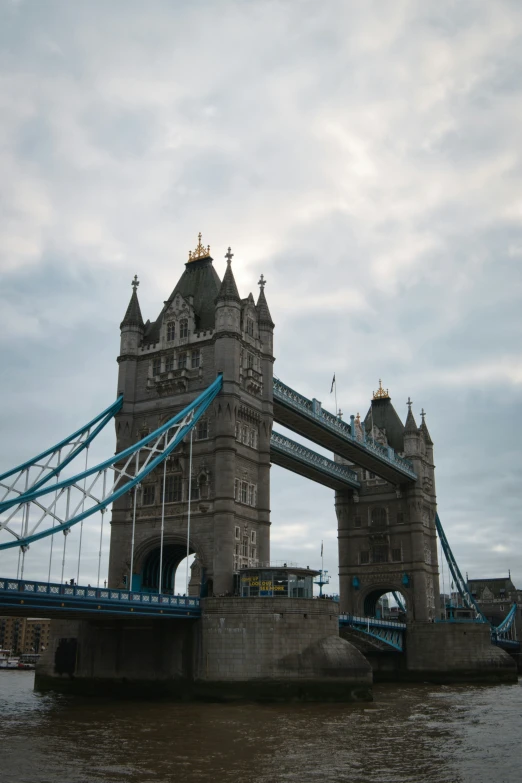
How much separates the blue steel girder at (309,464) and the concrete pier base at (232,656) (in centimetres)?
2163

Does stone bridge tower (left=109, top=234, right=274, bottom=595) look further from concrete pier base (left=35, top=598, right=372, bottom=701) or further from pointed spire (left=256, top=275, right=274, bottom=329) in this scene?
concrete pier base (left=35, top=598, right=372, bottom=701)

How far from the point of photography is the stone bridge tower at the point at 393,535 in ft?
288

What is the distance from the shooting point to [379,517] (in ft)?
300

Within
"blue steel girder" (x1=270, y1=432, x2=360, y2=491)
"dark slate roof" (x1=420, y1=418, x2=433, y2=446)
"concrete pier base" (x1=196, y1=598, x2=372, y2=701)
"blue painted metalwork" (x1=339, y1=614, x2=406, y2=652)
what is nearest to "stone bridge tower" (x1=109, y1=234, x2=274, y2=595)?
"concrete pier base" (x1=196, y1=598, x2=372, y2=701)

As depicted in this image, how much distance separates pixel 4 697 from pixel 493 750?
3675cm

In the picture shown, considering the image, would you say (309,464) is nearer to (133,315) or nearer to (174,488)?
(174,488)

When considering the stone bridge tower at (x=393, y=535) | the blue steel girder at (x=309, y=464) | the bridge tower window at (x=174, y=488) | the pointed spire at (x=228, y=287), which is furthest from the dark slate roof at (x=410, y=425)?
the bridge tower window at (x=174, y=488)

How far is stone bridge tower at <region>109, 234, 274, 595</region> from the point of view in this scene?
55.4 meters

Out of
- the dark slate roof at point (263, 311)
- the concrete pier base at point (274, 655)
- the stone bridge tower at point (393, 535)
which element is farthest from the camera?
the stone bridge tower at point (393, 535)

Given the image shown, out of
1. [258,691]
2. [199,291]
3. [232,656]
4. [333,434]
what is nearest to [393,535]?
[333,434]

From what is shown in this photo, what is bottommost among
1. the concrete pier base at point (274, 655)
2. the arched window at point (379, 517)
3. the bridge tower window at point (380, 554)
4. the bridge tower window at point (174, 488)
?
the concrete pier base at point (274, 655)

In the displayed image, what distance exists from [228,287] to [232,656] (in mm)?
26423

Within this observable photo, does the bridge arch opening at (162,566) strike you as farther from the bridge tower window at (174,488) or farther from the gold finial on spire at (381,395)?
the gold finial on spire at (381,395)

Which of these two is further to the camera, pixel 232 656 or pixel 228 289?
pixel 228 289
